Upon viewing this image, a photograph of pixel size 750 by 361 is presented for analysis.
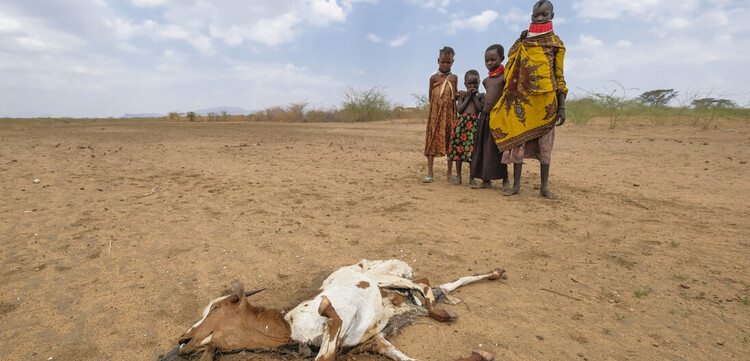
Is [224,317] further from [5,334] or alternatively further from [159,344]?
[5,334]

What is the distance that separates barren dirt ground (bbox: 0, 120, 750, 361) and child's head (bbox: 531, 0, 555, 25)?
78.9 inches

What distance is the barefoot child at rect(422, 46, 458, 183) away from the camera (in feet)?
17.3

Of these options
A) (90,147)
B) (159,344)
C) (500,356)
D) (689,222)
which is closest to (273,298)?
(159,344)

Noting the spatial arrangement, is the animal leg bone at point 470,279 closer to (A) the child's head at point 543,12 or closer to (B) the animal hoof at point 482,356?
(B) the animal hoof at point 482,356

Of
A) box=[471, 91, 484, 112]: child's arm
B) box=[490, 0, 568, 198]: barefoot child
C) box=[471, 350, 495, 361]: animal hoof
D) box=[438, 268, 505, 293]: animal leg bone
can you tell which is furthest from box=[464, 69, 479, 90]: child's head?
box=[471, 350, 495, 361]: animal hoof

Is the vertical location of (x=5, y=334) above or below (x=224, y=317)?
below

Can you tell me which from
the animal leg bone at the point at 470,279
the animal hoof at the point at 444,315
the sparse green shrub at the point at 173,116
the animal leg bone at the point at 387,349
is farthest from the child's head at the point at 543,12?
the sparse green shrub at the point at 173,116

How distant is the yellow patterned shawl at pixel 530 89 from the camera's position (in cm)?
428

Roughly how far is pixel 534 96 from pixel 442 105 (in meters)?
1.31

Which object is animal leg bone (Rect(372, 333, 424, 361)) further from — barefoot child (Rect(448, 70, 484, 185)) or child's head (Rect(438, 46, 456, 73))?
child's head (Rect(438, 46, 456, 73))

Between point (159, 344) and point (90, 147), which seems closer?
point (159, 344)

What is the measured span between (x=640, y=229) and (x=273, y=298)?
3295 mm

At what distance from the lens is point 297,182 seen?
568cm

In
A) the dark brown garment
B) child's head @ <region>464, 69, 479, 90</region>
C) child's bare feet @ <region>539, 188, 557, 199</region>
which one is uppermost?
child's head @ <region>464, 69, 479, 90</region>
